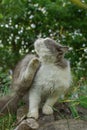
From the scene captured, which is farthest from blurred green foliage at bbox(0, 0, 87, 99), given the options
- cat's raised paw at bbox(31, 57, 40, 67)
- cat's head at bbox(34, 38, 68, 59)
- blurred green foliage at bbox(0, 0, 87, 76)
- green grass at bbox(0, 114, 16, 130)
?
cat's raised paw at bbox(31, 57, 40, 67)

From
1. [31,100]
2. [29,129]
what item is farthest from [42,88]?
[29,129]

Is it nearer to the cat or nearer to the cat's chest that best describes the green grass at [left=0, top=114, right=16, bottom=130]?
the cat

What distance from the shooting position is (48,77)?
276cm

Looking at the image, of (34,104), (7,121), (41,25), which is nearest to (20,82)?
(34,104)

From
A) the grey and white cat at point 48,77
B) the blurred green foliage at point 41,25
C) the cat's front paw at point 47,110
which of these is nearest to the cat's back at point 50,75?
the grey and white cat at point 48,77

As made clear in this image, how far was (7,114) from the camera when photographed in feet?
10.1

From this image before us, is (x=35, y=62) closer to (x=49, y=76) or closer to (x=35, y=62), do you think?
(x=35, y=62)

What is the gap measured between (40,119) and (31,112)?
0.08m

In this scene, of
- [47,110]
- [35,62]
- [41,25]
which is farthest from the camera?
[41,25]

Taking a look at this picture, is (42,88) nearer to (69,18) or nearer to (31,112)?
(31,112)

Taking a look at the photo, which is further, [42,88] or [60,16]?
[60,16]

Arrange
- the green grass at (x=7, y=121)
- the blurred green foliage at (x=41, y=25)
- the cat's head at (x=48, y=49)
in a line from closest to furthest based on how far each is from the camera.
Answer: the cat's head at (x=48, y=49) → the green grass at (x=7, y=121) → the blurred green foliage at (x=41, y=25)

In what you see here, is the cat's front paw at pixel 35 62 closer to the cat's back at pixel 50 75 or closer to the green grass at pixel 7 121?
the cat's back at pixel 50 75

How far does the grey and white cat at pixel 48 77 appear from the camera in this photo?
2.76m
